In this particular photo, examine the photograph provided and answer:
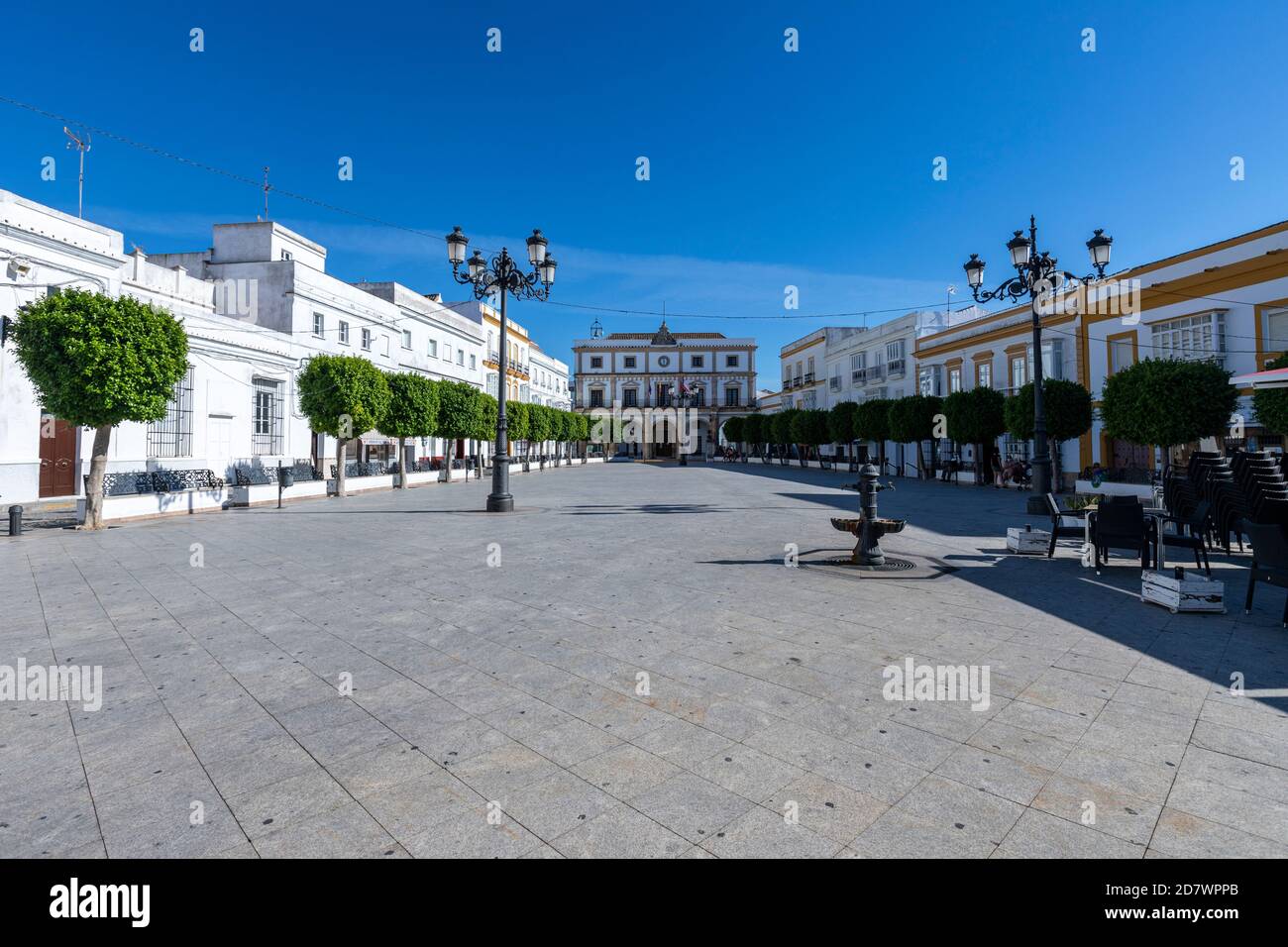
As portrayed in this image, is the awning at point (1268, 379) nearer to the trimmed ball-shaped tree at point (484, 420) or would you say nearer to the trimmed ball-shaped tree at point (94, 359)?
the trimmed ball-shaped tree at point (94, 359)

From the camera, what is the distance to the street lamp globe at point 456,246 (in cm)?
1342

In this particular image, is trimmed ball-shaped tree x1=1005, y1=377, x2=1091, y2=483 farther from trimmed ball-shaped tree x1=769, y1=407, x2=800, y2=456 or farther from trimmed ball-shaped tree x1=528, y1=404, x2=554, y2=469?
trimmed ball-shaped tree x1=528, y1=404, x2=554, y2=469

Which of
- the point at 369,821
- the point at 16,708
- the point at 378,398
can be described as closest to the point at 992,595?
the point at 369,821

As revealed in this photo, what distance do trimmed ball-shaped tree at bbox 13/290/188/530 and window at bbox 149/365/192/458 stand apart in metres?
6.10

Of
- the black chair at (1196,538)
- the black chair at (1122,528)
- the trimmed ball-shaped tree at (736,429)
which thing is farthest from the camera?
the trimmed ball-shaped tree at (736,429)

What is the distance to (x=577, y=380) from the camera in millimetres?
77688

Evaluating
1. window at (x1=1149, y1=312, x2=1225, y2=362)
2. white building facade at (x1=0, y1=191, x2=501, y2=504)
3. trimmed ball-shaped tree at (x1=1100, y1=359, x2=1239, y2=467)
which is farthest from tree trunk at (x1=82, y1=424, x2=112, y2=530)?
window at (x1=1149, y1=312, x2=1225, y2=362)

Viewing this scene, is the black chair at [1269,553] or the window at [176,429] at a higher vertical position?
the window at [176,429]

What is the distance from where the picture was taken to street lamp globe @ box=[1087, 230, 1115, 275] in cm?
1216

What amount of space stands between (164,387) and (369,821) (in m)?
13.7

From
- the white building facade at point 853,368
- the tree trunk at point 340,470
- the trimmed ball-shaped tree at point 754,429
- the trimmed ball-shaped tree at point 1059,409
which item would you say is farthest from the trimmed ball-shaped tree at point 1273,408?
the trimmed ball-shaped tree at point 754,429

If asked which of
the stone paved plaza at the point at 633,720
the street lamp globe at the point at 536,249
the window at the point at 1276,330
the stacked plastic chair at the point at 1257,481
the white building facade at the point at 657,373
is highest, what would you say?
the white building facade at the point at 657,373

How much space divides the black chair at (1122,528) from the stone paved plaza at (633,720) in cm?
40

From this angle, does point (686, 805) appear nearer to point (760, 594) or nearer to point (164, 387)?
point (760, 594)
